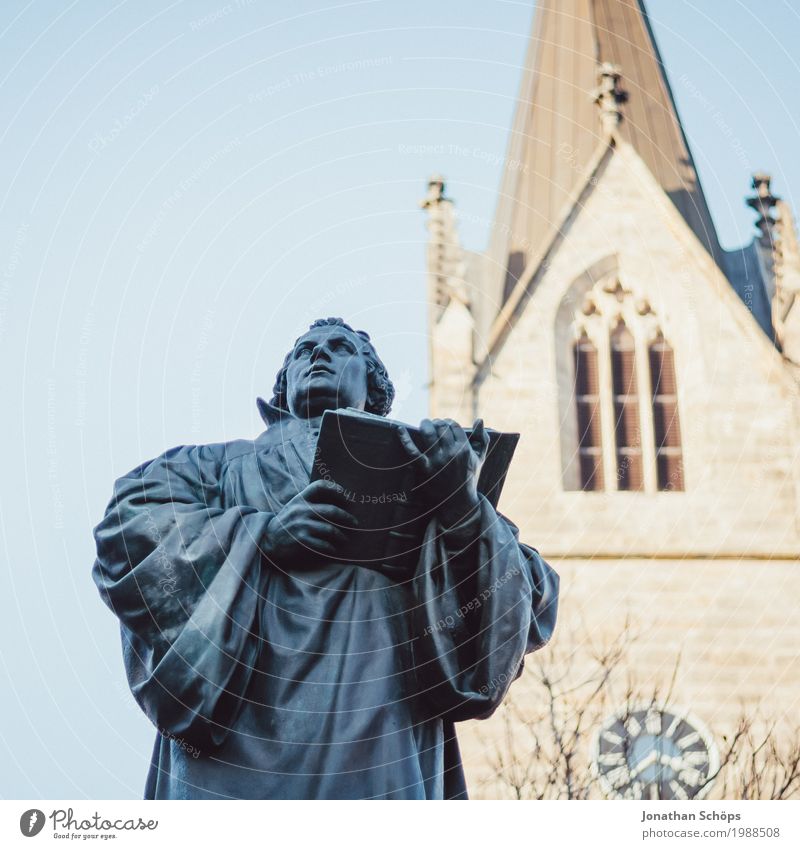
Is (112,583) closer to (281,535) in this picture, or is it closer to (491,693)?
(281,535)

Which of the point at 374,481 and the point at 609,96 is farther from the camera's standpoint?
the point at 609,96

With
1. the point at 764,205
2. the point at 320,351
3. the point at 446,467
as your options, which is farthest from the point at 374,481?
the point at 764,205

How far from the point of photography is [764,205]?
3775 cm

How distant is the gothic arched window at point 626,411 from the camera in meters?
34.8

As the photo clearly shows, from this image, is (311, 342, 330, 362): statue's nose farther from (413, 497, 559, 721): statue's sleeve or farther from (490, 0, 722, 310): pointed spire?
(490, 0, 722, 310): pointed spire

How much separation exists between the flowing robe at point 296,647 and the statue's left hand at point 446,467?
7 cm

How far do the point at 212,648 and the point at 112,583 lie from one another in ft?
1.16

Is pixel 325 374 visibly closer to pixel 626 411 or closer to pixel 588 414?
pixel 588 414

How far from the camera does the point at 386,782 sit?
15.7ft

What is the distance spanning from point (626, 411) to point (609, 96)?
23.2 ft
